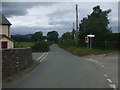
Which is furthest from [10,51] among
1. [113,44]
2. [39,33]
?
[39,33]

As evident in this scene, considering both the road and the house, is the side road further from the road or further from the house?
the house

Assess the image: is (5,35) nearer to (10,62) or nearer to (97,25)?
(97,25)

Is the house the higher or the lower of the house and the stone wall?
the higher

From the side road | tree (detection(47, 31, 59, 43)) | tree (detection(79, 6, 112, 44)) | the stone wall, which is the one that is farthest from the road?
tree (detection(47, 31, 59, 43))

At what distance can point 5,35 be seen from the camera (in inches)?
1971

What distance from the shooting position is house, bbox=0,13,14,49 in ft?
161

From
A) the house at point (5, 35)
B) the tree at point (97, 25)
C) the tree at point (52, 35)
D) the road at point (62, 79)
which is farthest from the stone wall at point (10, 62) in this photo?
the tree at point (52, 35)

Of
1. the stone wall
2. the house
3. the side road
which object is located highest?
the house

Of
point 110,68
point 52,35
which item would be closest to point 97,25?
point 110,68

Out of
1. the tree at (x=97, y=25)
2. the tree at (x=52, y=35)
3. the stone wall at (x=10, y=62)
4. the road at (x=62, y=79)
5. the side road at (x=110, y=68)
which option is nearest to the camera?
the road at (x=62, y=79)

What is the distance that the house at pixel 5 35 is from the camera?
49006mm

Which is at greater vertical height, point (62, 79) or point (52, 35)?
point (52, 35)

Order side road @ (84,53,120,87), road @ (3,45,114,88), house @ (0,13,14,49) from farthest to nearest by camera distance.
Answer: house @ (0,13,14,49), side road @ (84,53,120,87), road @ (3,45,114,88)

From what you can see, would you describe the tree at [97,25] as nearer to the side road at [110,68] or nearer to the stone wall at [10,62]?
the side road at [110,68]
